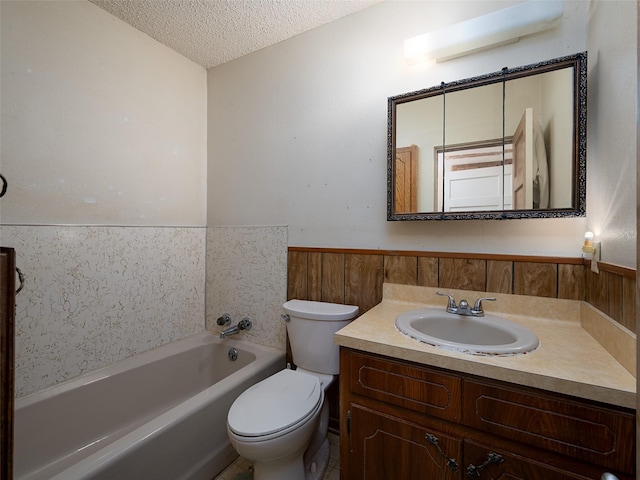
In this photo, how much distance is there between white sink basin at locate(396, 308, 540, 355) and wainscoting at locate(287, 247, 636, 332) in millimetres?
186

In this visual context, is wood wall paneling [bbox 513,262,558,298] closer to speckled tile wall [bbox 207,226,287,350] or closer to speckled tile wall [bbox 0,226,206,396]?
speckled tile wall [bbox 207,226,287,350]

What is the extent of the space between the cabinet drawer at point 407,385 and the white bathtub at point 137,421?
0.79 meters

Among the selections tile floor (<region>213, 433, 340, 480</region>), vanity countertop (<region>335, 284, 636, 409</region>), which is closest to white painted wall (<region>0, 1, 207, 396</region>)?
tile floor (<region>213, 433, 340, 480</region>)

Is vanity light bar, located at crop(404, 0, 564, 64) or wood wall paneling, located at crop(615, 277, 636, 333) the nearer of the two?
wood wall paneling, located at crop(615, 277, 636, 333)

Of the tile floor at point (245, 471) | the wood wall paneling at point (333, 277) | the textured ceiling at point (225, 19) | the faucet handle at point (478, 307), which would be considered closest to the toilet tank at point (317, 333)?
the wood wall paneling at point (333, 277)

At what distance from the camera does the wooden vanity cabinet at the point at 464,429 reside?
747 mm

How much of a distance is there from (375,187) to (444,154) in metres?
0.39

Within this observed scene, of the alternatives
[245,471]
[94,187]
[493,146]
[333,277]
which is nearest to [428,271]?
[333,277]

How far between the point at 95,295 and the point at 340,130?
1.71 metres

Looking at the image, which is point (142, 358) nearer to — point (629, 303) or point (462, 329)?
point (462, 329)

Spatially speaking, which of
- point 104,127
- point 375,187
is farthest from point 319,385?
point 104,127

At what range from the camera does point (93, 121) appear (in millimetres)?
1606

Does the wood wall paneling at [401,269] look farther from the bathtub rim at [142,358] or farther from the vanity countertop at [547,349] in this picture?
the bathtub rim at [142,358]

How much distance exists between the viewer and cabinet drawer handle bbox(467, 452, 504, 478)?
850 mm
